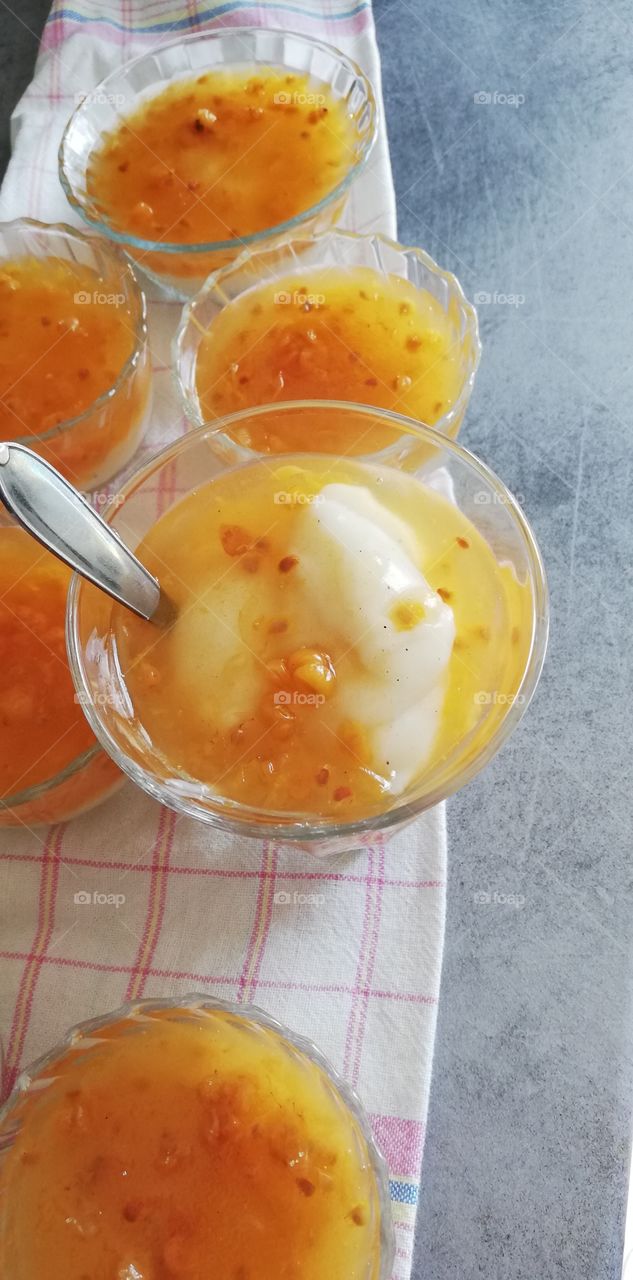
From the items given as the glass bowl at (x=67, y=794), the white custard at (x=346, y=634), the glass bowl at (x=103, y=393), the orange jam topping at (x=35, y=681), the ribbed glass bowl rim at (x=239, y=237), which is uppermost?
the ribbed glass bowl rim at (x=239, y=237)

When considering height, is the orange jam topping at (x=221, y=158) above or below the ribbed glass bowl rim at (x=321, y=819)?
above

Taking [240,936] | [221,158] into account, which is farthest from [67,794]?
[221,158]

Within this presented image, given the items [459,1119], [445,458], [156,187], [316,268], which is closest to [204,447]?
[445,458]

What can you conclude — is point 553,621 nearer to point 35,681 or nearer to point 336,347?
point 336,347

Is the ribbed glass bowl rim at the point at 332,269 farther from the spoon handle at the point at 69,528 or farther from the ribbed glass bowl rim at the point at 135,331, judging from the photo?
the spoon handle at the point at 69,528

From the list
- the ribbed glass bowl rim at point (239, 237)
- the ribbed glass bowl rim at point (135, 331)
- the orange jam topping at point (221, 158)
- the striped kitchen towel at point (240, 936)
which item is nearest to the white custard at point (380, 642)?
the striped kitchen towel at point (240, 936)
